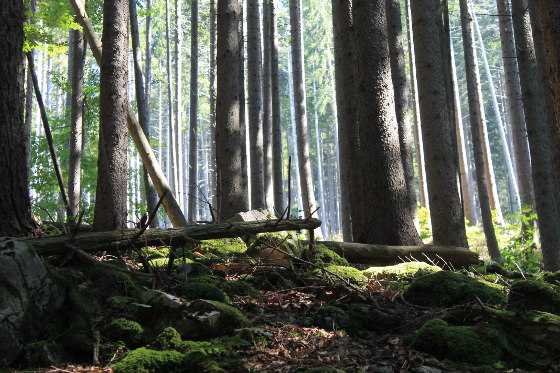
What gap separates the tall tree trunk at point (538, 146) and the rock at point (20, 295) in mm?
9400

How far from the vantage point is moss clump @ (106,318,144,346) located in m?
3.61

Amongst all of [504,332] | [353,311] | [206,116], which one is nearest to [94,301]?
[353,311]

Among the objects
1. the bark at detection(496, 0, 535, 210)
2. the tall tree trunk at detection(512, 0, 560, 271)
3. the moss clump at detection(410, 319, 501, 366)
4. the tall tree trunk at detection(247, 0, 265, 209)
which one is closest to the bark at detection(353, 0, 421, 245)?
the moss clump at detection(410, 319, 501, 366)

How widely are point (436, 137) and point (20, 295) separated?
7.59 metres

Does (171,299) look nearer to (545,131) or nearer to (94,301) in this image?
(94,301)

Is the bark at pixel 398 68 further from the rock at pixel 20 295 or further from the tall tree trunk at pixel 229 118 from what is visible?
the rock at pixel 20 295

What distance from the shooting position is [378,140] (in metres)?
7.28

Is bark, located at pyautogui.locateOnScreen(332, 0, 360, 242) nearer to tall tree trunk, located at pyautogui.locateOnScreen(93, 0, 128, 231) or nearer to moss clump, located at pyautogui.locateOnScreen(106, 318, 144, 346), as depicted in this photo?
tall tree trunk, located at pyautogui.locateOnScreen(93, 0, 128, 231)

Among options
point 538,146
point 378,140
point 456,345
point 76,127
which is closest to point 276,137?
point 76,127

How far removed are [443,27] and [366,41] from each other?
5.72 meters

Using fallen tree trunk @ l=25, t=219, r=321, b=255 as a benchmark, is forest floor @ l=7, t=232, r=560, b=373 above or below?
below

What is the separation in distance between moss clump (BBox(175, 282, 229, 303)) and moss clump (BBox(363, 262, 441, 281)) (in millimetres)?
2303

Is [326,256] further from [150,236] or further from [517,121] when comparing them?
[517,121]

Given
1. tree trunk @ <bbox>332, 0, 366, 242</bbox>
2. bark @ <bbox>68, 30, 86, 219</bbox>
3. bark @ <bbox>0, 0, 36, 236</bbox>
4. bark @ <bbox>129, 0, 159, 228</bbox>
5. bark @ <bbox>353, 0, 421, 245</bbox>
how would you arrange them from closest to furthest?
bark @ <bbox>0, 0, 36, 236</bbox> → bark @ <bbox>353, 0, 421, 245</bbox> → tree trunk @ <bbox>332, 0, 366, 242</bbox> → bark @ <bbox>129, 0, 159, 228</bbox> → bark @ <bbox>68, 30, 86, 219</bbox>
